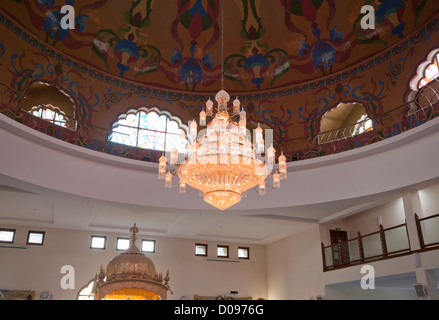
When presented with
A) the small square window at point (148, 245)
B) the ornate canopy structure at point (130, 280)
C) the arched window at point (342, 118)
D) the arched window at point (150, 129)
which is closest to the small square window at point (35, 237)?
the small square window at point (148, 245)

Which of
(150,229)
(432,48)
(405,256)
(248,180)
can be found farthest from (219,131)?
(150,229)

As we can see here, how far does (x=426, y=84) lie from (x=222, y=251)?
9575 millimetres

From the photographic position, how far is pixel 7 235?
13289 millimetres

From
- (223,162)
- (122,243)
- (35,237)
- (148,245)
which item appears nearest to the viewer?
(223,162)

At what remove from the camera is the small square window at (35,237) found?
1352 centimetres

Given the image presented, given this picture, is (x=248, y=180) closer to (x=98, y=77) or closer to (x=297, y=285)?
(x=98, y=77)

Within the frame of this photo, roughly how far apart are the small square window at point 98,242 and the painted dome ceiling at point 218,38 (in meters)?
5.80

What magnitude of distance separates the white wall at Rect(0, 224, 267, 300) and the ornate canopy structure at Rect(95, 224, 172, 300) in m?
4.40

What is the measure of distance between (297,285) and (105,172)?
313 inches

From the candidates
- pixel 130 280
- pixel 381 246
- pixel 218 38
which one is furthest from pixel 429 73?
pixel 130 280

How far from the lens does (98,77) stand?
40.4 feet

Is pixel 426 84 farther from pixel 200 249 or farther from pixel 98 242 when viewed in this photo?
pixel 98 242

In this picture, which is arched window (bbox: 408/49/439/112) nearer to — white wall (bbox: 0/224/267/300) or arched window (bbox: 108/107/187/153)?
arched window (bbox: 108/107/187/153)
